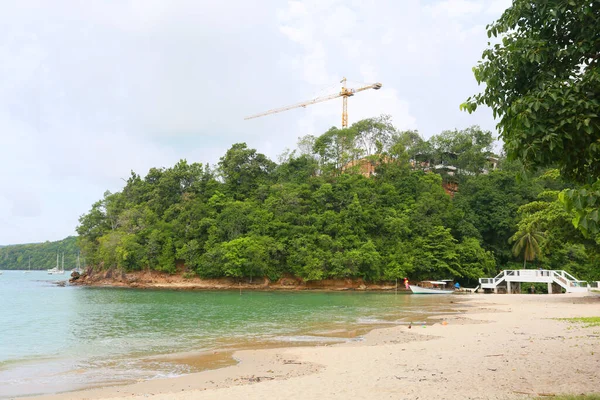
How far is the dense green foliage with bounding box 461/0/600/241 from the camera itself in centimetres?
529

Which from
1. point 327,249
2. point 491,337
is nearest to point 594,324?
point 491,337

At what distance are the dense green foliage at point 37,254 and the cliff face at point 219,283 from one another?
112 m

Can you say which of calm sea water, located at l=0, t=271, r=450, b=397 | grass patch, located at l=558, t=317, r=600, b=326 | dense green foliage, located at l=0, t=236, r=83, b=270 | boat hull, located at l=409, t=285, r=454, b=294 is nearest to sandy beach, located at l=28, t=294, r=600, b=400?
grass patch, located at l=558, t=317, r=600, b=326

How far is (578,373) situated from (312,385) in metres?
5.29

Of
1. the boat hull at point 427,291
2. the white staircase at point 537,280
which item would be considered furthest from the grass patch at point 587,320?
the boat hull at point 427,291

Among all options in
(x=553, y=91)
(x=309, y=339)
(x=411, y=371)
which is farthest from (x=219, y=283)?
(x=553, y=91)

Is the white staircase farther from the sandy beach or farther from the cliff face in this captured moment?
the sandy beach

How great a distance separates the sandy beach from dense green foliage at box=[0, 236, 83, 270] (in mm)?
167743

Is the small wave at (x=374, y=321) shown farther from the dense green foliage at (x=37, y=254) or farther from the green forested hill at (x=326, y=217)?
the dense green foliage at (x=37, y=254)

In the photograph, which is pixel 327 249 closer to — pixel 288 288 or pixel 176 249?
pixel 288 288

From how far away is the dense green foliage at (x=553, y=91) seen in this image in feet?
17.4

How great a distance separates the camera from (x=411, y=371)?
10.2 metres

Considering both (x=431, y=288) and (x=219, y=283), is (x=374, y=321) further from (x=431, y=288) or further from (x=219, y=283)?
(x=219, y=283)

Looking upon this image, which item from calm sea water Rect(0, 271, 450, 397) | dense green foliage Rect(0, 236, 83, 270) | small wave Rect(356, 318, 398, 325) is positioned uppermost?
dense green foliage Rect(0, 236, 83, 270)
